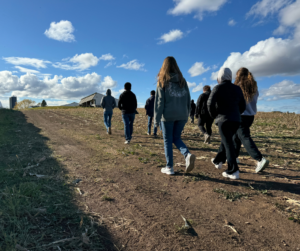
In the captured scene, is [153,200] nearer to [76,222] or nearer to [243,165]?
[76,222]

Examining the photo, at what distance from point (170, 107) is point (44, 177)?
2.99 metres

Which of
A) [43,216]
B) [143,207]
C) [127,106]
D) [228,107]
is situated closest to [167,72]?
[228,107]

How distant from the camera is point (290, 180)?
4.05 m

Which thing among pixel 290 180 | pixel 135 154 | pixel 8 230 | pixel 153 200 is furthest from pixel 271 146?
pixel 8 230

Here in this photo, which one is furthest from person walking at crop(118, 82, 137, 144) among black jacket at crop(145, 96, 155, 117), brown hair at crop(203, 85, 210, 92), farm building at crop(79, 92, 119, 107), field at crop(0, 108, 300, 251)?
farm building at crop(79, 92, 119, 107)

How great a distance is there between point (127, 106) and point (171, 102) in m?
4.08

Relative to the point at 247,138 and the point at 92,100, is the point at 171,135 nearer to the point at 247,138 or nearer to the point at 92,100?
the point at 247,138

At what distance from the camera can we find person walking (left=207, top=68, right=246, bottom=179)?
3906mm

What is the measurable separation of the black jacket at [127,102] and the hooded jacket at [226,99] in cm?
451

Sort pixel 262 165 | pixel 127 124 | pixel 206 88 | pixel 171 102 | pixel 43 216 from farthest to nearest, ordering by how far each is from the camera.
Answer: pixel 127 124, pixel 206 88, pixel 262 165, pixel 171 102, pixel 43 216

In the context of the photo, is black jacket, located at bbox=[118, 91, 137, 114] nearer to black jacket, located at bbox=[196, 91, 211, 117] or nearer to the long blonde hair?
black jacket, located at bbox=[196, 91, 211, 117]

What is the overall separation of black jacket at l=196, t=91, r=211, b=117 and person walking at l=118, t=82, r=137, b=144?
2612mm

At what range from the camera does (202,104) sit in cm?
750

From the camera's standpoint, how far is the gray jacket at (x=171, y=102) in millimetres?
4105
